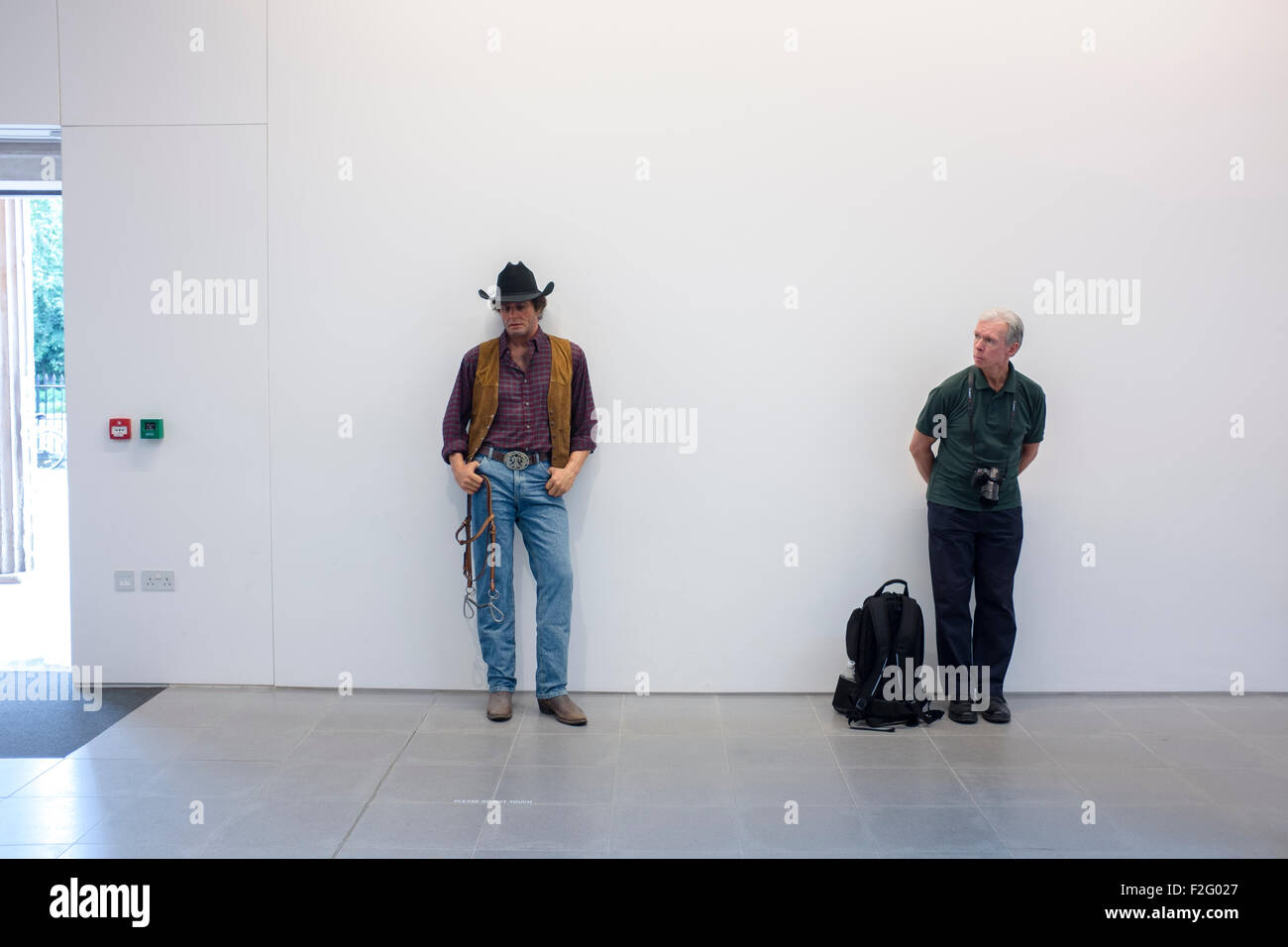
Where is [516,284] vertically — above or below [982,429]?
above

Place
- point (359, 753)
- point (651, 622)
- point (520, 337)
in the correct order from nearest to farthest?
point (359, 753) < point (520, 337) < point (651, 622)

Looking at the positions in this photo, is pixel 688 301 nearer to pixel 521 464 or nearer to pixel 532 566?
pixel 521 464

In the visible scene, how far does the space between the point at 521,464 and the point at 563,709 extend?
0.97 m

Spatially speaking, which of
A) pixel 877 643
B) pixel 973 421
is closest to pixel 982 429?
pixel 973 421

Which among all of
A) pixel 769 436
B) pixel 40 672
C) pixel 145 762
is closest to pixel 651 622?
pixel 769 436

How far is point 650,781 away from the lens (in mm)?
3506

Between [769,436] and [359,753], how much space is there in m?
2.00

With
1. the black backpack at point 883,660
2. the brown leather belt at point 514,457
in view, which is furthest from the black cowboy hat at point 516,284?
the black backpack at point 883,660

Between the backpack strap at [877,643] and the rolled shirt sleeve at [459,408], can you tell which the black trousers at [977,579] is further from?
the rolled shirt sleeve at [459,408]

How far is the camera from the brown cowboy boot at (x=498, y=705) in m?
4.10

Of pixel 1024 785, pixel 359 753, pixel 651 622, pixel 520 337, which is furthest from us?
pixel 651 622

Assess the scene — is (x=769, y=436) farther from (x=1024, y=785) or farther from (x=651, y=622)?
(x=1024, y=785)

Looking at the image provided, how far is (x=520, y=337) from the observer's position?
413 centimetres

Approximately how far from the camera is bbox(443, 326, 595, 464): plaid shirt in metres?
4.10
